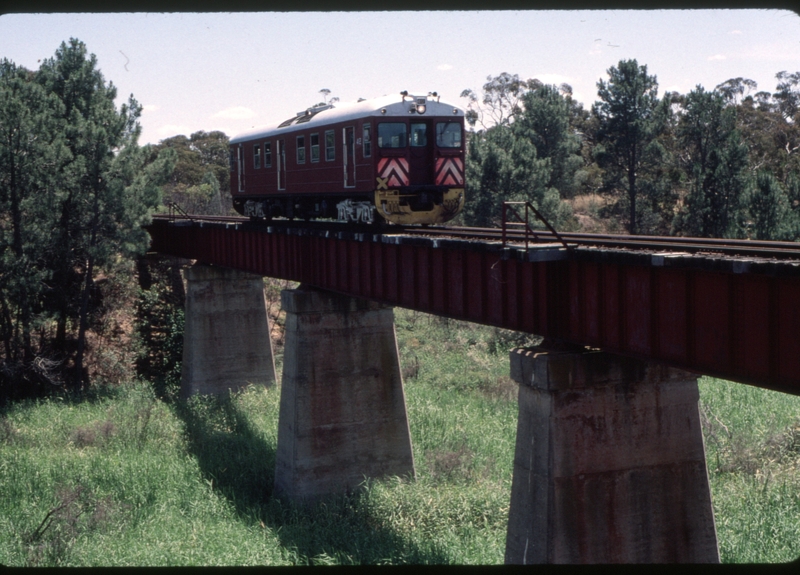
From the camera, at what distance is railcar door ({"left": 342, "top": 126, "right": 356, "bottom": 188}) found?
19703 millimetres

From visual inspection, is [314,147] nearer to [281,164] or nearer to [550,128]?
[281,164]

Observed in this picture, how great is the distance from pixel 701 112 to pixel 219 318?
25.7m

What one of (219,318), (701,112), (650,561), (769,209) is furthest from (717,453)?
(701,112)

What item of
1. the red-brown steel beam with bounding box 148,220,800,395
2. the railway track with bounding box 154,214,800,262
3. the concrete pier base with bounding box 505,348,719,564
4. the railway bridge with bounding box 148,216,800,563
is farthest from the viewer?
the concrete pier base with bounding box 505,348,719,564

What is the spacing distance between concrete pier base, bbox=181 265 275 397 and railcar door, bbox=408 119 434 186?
13.9m

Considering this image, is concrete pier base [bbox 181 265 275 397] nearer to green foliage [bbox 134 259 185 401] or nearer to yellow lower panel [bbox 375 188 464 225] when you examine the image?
green foliage [bbox 134 259 185 401]

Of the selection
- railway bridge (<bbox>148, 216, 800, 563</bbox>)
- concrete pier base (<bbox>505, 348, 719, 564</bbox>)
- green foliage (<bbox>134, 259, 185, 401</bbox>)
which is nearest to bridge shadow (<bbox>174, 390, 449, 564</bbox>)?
concrete pier base (<bbox>505, 348, 719, 564</bbox>)

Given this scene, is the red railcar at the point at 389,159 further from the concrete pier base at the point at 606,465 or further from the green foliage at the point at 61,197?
the green foliage at the point at 61,197

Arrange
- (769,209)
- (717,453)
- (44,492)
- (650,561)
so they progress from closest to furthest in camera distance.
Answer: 1. (650,561)
2. (44,492)
3. (717,453)
4. (769,209)

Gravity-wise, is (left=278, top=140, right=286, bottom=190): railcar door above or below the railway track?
above

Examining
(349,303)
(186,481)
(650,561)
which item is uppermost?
(349,303)

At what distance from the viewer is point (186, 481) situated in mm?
21609

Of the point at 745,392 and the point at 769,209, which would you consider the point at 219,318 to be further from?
the point at 769,209

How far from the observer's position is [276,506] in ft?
68.1
